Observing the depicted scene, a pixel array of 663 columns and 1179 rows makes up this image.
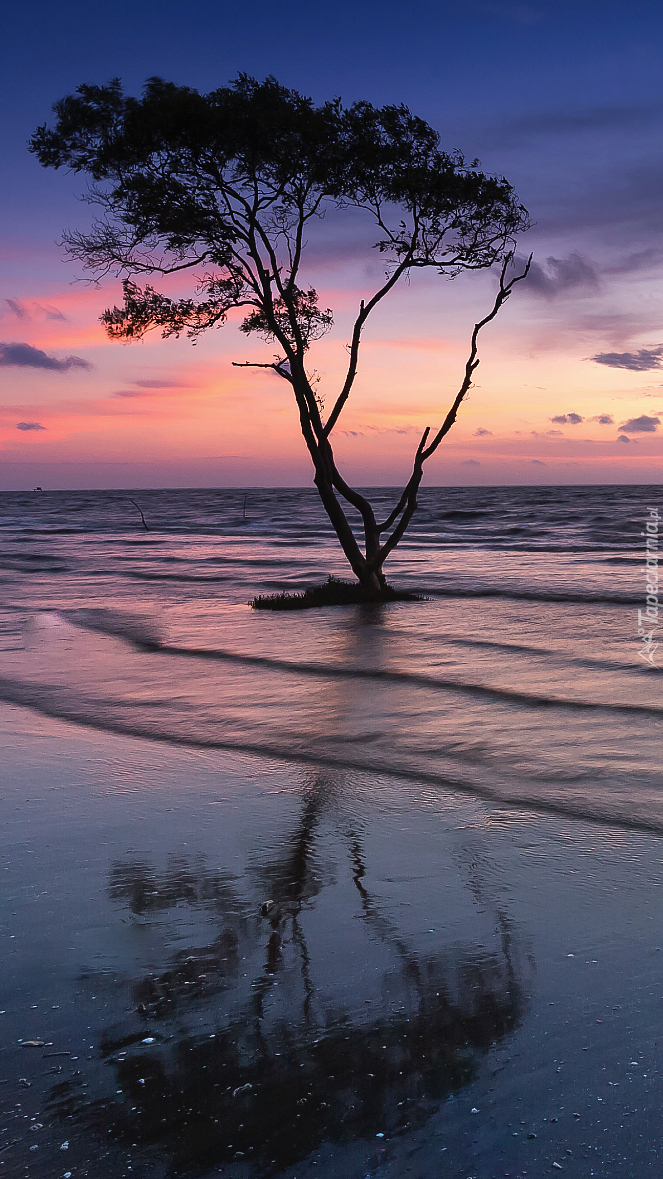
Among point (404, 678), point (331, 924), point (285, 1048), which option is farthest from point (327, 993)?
point (404, 678)

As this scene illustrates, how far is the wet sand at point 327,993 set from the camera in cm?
297

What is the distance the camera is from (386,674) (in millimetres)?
12023

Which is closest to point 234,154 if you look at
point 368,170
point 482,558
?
point 368,170

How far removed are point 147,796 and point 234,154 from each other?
48.1 feet

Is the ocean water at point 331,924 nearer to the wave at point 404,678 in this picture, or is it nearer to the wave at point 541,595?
the wave at point 404,678

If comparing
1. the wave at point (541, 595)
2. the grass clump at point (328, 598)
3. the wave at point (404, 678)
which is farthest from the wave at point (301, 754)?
the wave at point (541, 595)

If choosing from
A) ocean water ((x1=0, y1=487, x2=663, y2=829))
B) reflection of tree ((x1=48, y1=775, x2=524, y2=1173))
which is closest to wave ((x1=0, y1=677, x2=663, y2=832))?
ocean water ((x1=0, y1=487, x2=663, y2=829))

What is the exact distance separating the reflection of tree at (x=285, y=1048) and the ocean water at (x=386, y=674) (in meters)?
2.74

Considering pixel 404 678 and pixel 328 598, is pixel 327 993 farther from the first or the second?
pixel 328 598

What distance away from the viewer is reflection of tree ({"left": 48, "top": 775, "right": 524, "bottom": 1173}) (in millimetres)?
3021

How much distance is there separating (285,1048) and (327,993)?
1.38ft

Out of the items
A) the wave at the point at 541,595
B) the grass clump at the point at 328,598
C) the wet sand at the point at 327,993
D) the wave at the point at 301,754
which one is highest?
the grass clump at the point at 328,598

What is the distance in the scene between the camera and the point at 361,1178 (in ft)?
9.20

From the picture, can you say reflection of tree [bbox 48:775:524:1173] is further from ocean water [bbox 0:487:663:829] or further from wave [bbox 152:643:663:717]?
wave [bbox 152:643:663:717]
